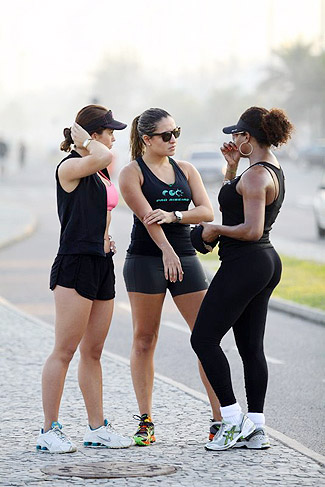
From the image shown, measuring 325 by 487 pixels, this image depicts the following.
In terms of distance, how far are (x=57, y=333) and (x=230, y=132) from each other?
1.46m

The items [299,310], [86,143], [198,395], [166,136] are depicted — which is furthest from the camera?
[299,310]

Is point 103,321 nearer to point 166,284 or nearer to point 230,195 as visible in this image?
point 166,284

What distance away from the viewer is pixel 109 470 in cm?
588

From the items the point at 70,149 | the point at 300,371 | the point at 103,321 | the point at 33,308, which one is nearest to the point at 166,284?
the point at 103,321

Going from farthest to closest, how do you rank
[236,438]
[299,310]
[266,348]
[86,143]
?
1. [299,310]
2. [266,348]
3. [236,438]
4. [86,143]

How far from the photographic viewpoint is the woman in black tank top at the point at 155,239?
660cm

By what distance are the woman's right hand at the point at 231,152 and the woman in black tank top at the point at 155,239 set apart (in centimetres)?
27

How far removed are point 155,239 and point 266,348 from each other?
5.09 metres

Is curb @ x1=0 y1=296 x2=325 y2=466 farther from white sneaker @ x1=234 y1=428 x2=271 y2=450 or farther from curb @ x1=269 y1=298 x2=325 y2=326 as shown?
curb @ x1=269 y1=298 x2=325 y2=326

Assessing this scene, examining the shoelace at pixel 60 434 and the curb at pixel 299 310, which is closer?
the shoelace at pixel 60 434

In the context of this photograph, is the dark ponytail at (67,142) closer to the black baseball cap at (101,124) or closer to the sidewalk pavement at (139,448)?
the black baseball cap at (101,124)

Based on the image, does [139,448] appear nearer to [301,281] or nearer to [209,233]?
[209,233]

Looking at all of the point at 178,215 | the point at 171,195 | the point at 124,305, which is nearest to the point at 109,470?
the point at 178,215

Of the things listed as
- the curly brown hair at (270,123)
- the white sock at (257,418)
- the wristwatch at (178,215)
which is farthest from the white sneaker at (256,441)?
the curly brown hair at (270,123)
